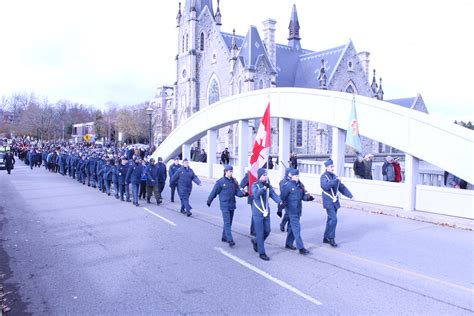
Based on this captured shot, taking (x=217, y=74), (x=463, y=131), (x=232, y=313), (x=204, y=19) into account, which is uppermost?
(x=204, y=19)

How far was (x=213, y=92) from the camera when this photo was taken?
50188 mm

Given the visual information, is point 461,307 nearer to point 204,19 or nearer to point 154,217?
point 154,217

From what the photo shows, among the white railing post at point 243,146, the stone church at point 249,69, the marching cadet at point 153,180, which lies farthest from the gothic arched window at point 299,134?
the marching cadet at point 153,180

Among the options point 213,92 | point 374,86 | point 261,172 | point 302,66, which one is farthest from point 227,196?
point 374,86

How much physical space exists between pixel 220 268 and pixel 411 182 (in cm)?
796

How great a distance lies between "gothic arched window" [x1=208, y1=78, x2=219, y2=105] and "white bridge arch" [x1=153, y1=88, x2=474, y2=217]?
26.1m

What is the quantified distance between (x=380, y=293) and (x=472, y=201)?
6640mm

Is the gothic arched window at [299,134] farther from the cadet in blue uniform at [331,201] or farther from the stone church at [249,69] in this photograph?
the cadet in blue uniform at [331,201]

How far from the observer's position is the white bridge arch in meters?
12.2

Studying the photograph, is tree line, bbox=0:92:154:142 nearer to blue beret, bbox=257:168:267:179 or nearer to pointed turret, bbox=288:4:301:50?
pointed turret, bbox=288:4:301:50

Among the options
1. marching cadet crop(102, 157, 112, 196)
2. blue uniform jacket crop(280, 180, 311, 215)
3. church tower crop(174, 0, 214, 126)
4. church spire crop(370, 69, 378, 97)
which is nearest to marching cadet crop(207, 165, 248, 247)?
blue uniform jacket crop(280, 180, 311, 215)

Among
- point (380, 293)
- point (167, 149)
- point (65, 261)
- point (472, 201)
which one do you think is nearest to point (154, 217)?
point (65, 261)

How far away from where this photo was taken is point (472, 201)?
453 inches

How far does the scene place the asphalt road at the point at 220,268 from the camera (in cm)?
600
